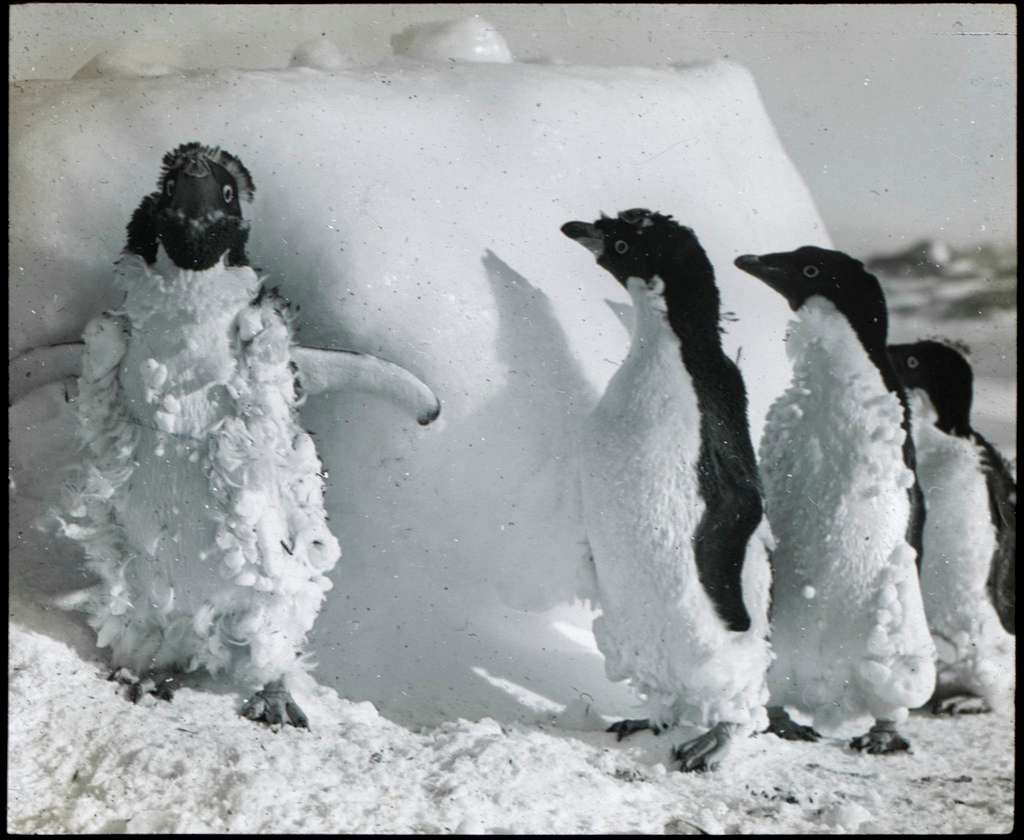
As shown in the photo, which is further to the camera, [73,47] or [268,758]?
[73,47]

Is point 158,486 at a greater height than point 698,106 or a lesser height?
lesser

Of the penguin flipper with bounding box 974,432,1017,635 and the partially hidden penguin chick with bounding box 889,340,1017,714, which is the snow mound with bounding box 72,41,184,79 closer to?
the partially hidden penguin chick with bounding box 889,340,1017,714

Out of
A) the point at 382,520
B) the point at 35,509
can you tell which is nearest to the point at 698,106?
the point at 382,520

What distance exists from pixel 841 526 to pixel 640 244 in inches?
11.6

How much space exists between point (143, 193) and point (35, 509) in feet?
0.98

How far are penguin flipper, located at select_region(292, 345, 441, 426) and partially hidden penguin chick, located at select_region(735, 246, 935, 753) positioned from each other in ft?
0.99

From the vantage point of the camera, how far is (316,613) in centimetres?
116

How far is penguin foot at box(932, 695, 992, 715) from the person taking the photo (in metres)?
1.26

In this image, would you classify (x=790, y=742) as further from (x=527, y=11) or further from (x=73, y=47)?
(x=73, y=47)

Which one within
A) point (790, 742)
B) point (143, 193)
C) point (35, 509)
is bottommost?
point (790, 742)

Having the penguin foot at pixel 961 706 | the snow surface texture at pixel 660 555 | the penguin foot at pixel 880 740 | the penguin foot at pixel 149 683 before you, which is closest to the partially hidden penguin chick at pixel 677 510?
the snow surface texture at pixel 660 555

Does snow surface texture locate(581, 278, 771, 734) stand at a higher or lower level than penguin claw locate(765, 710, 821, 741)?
higher

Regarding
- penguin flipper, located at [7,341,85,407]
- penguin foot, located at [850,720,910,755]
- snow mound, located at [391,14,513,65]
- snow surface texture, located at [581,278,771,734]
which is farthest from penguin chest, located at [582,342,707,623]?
penguin flipper, located at [7,341,85,407]

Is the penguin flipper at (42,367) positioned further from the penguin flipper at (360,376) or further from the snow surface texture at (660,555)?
the snow surface texture at (660,555)
